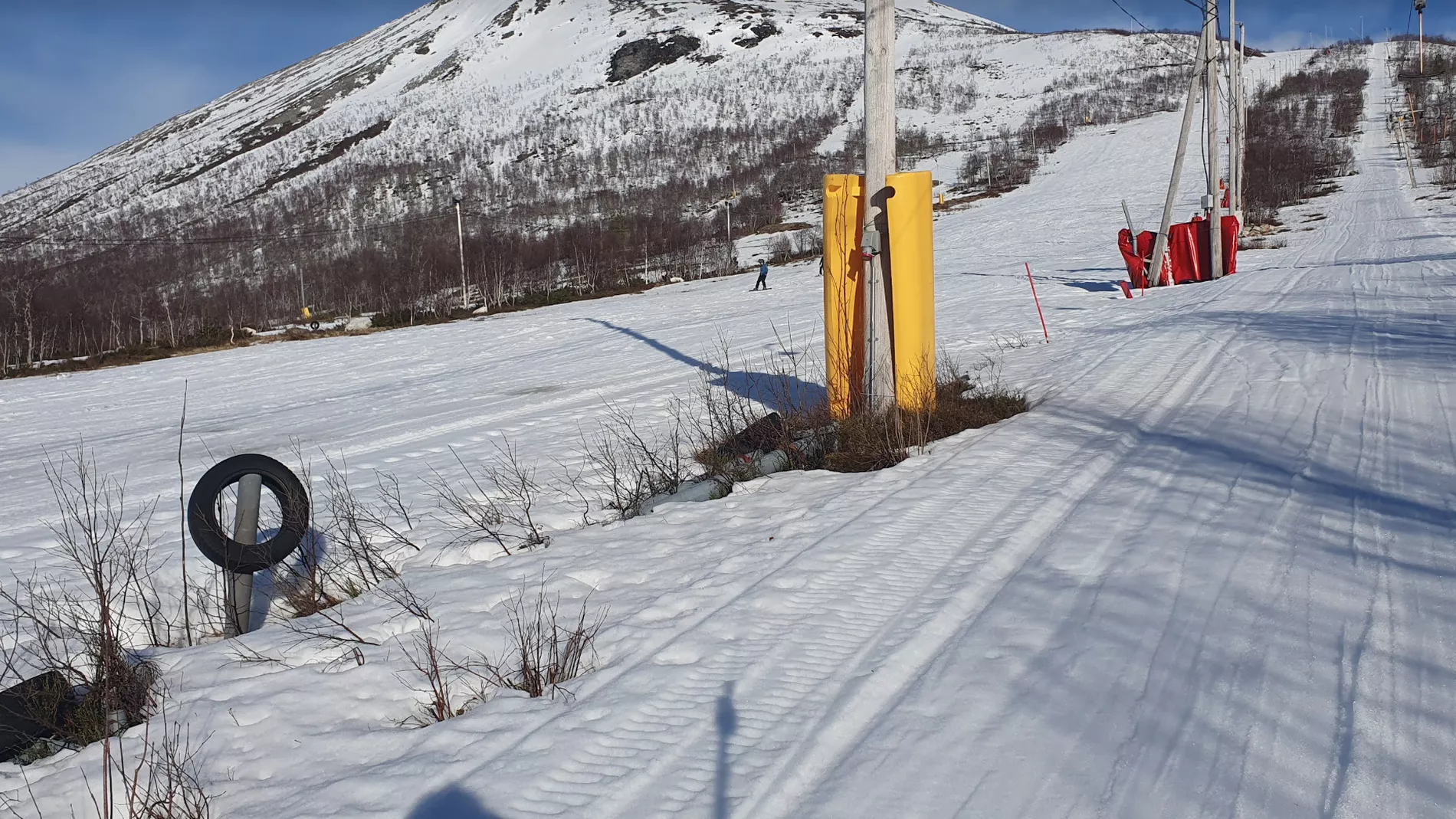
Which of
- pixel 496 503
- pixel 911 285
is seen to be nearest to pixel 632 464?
pixel 496 503

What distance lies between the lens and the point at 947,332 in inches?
594

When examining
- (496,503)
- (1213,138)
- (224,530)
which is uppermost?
(1213,138)

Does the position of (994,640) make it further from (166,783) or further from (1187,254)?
(1187,254)

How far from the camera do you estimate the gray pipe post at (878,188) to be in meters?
7.37

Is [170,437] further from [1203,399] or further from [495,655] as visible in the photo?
[1203,399]

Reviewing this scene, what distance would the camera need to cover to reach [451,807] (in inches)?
111

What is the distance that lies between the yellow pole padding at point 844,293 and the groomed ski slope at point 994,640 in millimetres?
1383

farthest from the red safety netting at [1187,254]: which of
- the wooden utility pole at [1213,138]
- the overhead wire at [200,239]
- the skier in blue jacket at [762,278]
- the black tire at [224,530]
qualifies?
the overhead wire at [200,239]

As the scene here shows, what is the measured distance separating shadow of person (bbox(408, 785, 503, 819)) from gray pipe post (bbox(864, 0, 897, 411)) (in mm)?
5075

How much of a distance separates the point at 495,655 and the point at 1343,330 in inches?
402

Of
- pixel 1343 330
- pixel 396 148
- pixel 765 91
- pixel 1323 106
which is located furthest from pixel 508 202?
pixel 1343 330

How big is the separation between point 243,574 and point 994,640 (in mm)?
3854

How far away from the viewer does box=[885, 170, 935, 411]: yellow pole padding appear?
24.0ft

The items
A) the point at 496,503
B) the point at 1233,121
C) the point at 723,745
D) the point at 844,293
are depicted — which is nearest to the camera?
the point at 723,745
